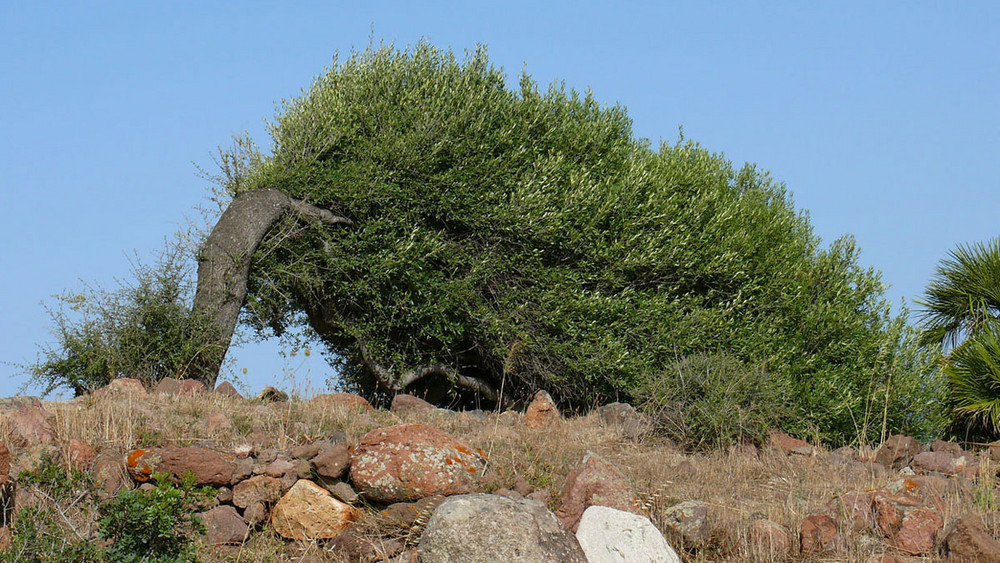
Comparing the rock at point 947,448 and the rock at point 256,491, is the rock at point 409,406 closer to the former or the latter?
the rock at point 256,491

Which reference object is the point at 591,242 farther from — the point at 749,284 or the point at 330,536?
the point at 330,536

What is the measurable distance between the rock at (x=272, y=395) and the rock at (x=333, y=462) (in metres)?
3.96

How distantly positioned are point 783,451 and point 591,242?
587cm

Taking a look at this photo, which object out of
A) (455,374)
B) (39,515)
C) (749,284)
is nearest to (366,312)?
(455,374)

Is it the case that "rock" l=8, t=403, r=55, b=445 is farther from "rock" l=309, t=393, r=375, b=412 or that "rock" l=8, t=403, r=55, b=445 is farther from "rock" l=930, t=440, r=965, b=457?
"rock" l=930, t=440, r=965, b=457

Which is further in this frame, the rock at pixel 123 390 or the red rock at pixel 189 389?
the red rock at pixel 189 389

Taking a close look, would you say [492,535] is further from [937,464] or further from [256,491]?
[937,464]

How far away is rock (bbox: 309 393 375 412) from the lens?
11.9 m

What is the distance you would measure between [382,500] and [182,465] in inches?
81.9

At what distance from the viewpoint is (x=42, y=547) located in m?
7.44

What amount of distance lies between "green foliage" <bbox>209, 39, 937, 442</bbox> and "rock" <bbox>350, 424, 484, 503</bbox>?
7088mm

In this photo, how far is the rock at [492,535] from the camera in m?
7.49

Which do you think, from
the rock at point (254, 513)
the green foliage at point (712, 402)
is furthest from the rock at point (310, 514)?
the green foliage at point (712, 402)

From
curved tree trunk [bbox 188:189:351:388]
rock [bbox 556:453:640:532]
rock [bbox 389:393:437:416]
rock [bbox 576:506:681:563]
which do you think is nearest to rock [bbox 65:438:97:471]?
rock [bbox 389:393:437:416]
